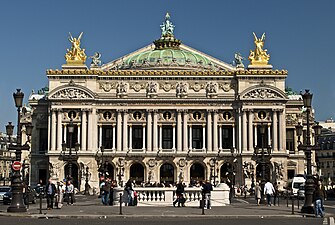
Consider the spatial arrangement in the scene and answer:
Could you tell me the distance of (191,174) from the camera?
106 m

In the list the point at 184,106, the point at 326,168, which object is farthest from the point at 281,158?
the point at 326,168

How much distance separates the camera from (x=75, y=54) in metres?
108

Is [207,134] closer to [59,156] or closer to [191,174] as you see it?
[191,174]

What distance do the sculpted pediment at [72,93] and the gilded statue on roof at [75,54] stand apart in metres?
5.26

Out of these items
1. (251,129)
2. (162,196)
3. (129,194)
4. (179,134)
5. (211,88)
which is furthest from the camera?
(211,88)

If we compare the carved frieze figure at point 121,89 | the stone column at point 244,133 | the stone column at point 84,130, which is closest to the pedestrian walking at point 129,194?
the stone column at point 84,130

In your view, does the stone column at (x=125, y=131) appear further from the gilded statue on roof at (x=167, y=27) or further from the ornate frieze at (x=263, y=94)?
the gilded statue on roof at (x=167, y=27)

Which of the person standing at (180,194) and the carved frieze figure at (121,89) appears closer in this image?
the person standing at (180,194)

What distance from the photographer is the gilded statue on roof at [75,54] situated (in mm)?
107938

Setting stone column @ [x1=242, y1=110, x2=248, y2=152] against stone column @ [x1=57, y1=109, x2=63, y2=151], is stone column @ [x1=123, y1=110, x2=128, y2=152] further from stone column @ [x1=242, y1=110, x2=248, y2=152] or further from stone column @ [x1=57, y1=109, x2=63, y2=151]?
stone column @ [x1=242, y1=110, x2=248, y2=152]

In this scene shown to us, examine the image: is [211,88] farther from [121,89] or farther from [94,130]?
[94,130]

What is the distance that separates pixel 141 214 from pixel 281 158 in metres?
66.0

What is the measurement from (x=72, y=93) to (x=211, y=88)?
2293 cm

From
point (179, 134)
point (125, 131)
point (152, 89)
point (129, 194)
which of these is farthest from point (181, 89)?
point (129, 194)
